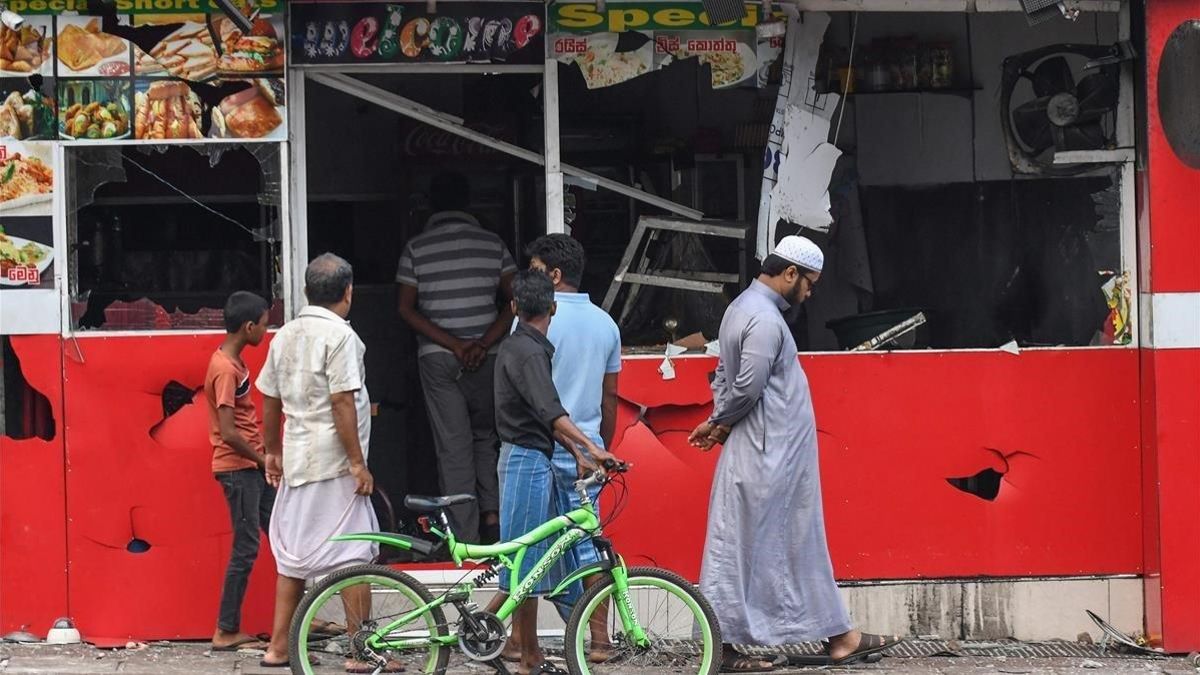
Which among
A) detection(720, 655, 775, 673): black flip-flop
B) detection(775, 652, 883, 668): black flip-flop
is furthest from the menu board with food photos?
detection(775, 652, 883, 668): black flip-flop

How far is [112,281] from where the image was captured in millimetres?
8195

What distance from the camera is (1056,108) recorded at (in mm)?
8133

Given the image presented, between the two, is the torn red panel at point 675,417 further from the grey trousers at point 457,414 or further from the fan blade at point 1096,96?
the fan blade at point 1096,96

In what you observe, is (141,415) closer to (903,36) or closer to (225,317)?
(225,317)

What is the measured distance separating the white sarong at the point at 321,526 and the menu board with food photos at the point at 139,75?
175 centimetres

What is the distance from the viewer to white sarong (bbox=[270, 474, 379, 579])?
6.85 meters

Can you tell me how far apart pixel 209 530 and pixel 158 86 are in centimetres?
208

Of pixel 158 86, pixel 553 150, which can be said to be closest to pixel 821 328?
pixel 553 150

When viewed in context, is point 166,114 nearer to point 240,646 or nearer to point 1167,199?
point 240,646

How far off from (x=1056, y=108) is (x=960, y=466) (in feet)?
6.06

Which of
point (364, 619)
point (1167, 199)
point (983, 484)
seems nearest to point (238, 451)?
point (364, 619)

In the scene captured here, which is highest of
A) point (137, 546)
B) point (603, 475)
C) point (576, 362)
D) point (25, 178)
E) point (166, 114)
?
point (166, 114)

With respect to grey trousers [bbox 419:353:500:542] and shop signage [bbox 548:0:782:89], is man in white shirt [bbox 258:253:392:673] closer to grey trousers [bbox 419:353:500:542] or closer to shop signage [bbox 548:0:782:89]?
grey trousers [bbox 419:353:500:542]

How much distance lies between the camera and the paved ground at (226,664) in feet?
23.6
